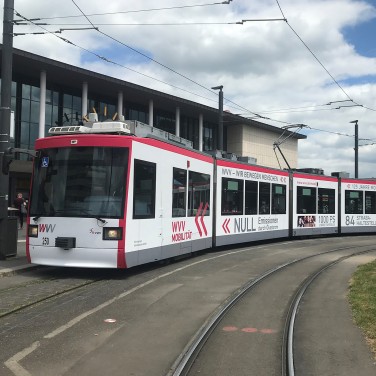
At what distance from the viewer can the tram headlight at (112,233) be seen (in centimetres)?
962

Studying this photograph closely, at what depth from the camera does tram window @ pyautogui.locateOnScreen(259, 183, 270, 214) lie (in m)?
18.5

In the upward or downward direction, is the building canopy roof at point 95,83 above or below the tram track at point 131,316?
above

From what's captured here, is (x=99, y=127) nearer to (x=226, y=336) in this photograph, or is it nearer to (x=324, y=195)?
(x=226, y=336)

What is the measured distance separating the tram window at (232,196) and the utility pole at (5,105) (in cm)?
696

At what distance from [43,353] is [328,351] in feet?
10.4

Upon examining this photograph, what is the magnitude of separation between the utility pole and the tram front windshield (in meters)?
1.67

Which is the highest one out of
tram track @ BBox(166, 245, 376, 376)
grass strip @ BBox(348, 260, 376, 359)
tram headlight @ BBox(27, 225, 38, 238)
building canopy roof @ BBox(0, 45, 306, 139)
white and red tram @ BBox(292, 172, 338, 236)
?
building canopy roof @ BBox(0, 45, 306, 139)

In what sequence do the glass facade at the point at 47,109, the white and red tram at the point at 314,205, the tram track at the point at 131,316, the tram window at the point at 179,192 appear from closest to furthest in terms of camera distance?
the tram track at the point at 131,316 → the tram window at the point at 179,192 → the white and red tram at the point at 314,205 → the glass facade at the point at 47,109

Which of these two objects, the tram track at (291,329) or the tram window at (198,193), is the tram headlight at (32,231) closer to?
the tram window at (198,193)

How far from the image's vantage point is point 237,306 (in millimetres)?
7809

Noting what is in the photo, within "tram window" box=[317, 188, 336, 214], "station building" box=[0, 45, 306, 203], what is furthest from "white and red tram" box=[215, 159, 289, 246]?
"station building" box=[0, 45, 306, 203]

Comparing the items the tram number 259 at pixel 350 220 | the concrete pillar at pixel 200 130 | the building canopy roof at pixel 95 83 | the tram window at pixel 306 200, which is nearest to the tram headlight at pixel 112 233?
the tram window at pixel 306 200

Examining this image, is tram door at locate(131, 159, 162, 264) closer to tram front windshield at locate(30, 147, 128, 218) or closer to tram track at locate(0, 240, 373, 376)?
tram front windshield at locate(30, 147, 128, 218)

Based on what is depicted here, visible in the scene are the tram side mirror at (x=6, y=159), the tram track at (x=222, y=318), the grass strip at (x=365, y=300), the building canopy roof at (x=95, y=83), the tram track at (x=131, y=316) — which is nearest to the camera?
the tram track at (x=222, y=318)
